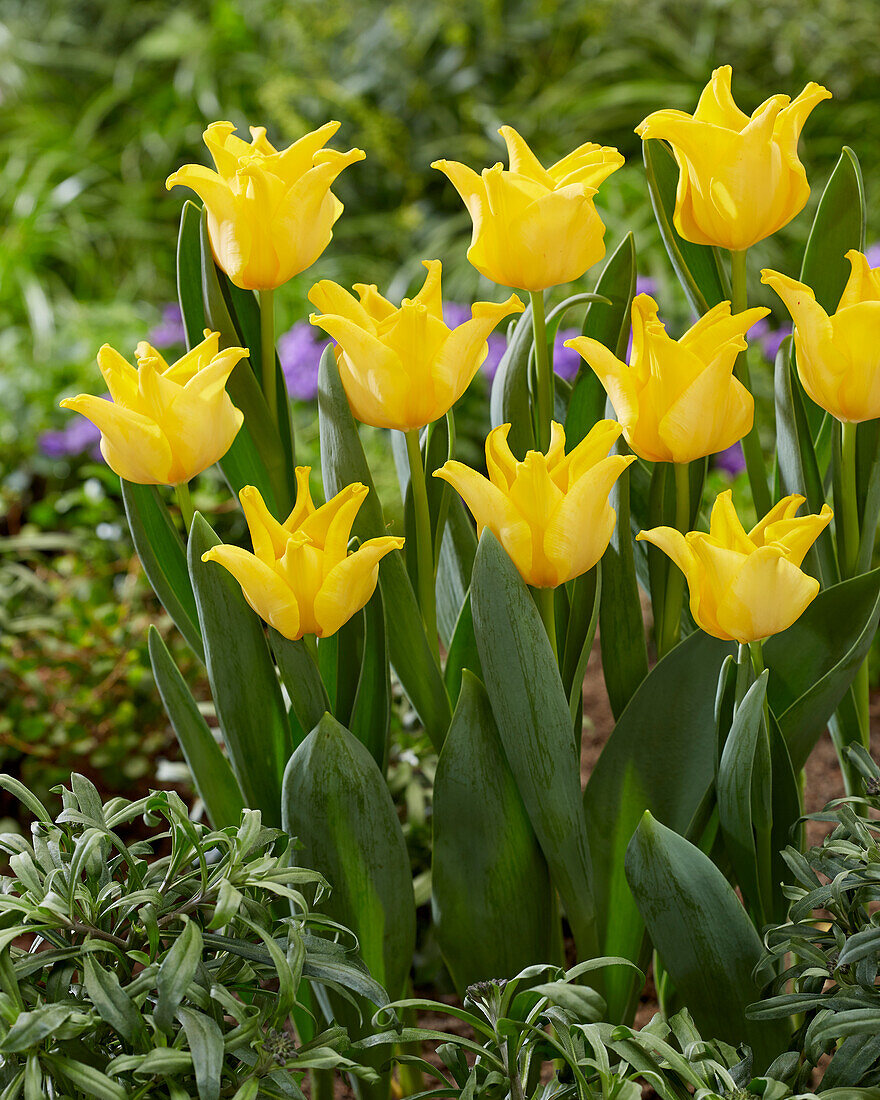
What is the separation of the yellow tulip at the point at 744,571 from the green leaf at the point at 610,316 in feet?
0.63

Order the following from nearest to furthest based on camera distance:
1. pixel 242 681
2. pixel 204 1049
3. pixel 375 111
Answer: pixel 204 1049, pixel 242 681, pixel 375 111

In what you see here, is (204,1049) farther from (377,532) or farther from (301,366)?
(301,366)

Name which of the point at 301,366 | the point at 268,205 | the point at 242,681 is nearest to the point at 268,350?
the point at 268,205

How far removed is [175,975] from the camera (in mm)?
473

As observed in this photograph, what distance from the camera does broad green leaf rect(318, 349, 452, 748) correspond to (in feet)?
2.26

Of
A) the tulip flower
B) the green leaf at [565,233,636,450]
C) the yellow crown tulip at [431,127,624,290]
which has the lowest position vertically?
the tulip flower

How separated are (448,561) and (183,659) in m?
0.79

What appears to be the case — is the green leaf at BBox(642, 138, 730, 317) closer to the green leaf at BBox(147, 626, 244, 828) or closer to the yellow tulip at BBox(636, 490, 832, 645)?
the yellow tulip at BBox(636, 490, 832, 645)

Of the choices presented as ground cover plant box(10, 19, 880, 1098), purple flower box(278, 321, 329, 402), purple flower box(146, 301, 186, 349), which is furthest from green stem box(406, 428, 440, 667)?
purple flower box(146, 301, 186, 349)

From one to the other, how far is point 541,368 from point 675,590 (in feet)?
0.61

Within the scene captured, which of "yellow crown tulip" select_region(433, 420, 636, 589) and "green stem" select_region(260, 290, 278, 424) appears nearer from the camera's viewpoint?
"yellow crown tulip" select_region(433, 420, 636, 589)

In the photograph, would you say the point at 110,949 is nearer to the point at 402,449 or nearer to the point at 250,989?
the point at 250,989

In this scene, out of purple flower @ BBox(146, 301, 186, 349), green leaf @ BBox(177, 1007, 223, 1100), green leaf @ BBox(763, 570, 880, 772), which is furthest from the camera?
purple flower @ BBox(146, 301, 186, 349)

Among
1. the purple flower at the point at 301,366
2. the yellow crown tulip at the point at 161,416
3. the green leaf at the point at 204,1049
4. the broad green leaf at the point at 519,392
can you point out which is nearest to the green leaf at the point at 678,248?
the broad green leaf at the point at 519,392
